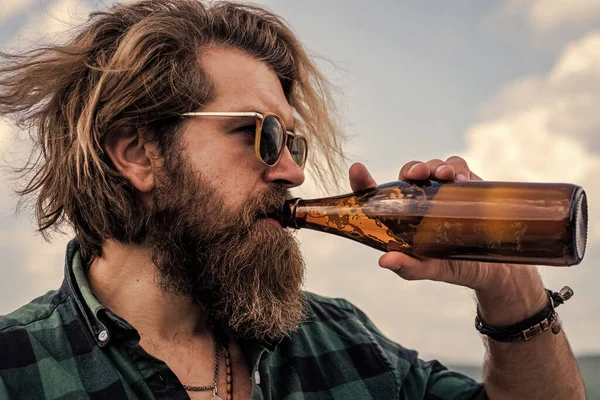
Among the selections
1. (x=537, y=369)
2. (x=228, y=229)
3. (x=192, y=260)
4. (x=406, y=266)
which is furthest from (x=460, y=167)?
(x=192, y=260)

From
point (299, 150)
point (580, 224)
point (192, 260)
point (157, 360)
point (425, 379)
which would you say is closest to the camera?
point (580, 224)

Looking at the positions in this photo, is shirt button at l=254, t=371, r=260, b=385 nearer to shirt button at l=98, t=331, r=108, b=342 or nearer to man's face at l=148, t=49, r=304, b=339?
man's face at l=148, t=49, r=304, b=339

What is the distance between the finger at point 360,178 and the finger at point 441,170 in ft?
0.79

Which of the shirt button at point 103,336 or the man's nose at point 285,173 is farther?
the man's nose at point 285,173

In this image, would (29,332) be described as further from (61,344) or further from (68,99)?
(68,99)

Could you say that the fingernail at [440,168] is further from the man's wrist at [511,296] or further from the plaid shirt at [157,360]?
the plaid shirt at [157,360]

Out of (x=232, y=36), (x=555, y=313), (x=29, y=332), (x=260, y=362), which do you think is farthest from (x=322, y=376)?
(x=232, y=36)

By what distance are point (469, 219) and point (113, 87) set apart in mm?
1673

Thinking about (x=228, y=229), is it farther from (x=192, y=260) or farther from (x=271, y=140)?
(x=271, y=140)

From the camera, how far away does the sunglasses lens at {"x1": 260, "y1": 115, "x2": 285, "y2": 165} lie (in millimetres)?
2811

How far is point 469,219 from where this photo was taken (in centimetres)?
223

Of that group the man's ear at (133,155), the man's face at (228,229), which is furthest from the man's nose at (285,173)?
the man's ear at (133,155)

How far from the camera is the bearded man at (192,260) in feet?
8.58

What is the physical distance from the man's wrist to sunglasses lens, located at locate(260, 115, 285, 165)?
1.00 m
